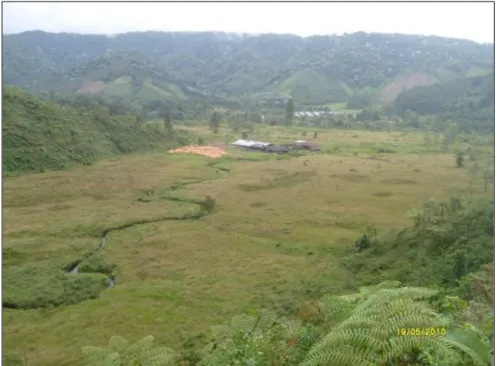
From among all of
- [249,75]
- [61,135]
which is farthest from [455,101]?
[249,75]

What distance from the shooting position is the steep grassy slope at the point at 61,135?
53656mm

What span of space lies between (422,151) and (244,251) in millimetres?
48170

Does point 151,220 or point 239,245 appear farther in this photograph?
point 151,220

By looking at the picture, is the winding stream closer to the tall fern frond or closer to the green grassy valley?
the green grassy valley

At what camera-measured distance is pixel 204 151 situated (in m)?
68.8

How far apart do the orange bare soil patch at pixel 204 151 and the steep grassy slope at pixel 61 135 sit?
11.2 ft

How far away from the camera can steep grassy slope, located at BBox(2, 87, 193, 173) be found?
5366 centimetres

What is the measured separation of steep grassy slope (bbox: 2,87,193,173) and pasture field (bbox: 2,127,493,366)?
357 centimetres

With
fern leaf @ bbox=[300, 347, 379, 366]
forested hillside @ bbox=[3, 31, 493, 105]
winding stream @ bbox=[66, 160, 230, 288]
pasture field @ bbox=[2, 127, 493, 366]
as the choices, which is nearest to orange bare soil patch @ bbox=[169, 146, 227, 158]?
pasture field @ bbox=[2, 127, 493, 366]

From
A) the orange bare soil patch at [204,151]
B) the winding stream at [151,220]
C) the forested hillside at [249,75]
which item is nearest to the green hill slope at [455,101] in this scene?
the forested hillside at [249,75]

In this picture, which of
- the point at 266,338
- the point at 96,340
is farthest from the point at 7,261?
the point at 266,338

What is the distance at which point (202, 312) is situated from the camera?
20.1 meters

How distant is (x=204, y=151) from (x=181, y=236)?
38.1 meters
